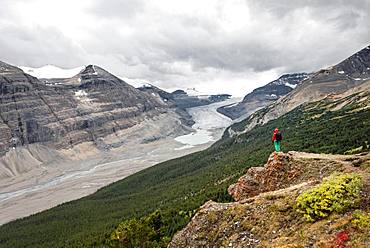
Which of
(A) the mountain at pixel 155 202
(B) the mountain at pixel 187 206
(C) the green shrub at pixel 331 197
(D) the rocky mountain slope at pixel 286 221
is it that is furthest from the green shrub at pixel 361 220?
(A) the mountain at pixel 155 202

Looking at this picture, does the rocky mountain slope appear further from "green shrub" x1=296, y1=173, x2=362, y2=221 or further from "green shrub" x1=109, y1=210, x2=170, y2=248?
"green shrub" x1=109, y1=210, x2=170, y2=248

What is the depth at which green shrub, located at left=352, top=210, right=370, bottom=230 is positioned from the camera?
65.5 feet

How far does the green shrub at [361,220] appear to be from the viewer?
19969mm

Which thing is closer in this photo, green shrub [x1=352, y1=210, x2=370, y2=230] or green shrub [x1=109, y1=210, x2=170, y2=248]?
green shrub [x1=352, y1=210, x2=370, y2=230]

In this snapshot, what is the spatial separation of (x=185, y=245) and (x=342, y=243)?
11.6 m

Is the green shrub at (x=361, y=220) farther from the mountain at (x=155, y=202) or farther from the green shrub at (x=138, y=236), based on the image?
the mountain at (x=155, y=202)

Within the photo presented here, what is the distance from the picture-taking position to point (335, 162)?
1336 inches

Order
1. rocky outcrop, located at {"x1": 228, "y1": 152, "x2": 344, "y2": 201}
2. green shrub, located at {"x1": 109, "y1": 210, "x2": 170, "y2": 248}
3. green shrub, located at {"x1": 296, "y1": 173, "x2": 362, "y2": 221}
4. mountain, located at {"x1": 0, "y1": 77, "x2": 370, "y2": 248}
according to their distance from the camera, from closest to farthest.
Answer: green shrub, located at {"x1": 296, "y1": 173, "x2": 362, "y2": 221}, rocky outcrop, located at {"x1": 228, "y1": 152, "x2": 344, "y2": 201}, green shrub, located at {"x1": 109, "y1": 210, "x2": 170, "y2": 248}, mountain, located at {"x1": 0, "y1": 77, "x2": 370, "y2": 248}

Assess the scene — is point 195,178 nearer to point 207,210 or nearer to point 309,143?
point 309,143

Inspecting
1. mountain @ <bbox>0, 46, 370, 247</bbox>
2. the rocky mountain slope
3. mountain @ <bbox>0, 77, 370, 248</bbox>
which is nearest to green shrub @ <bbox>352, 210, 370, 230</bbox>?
the rocky mountain slope

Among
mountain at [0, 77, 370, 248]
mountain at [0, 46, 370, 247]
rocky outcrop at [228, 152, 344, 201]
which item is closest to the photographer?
mountain at [0, 46, 370, 247]

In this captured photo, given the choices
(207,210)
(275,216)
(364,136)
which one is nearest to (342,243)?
(275,216)

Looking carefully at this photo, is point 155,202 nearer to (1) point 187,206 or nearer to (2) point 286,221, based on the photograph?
(1) point 187,206

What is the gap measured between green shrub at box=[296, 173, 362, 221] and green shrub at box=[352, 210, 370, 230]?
1.16 m
